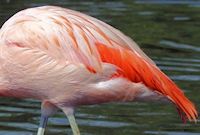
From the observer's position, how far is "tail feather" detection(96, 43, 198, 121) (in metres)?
6.04

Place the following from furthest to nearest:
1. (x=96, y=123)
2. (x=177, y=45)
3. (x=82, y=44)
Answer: (x=177, y=45) → (x=96, y=123) → (x=82, y=44)

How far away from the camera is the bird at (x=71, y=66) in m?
5.93

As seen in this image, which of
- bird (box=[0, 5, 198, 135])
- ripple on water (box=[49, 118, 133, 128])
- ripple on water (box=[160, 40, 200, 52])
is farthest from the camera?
ripple on water (box=[160, 40, 200, 52])

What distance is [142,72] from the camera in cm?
609

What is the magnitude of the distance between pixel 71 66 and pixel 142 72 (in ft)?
1.59

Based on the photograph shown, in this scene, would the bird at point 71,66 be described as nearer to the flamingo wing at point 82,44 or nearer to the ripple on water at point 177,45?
the flamingo wing at point 82,44

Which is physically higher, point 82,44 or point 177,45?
point 82,44

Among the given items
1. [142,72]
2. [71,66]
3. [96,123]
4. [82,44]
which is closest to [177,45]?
[96,123]

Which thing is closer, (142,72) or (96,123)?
(142,72)

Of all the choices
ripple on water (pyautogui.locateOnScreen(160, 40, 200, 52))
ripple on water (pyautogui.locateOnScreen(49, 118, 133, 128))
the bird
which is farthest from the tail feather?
ripple on water (pyautogui.locateOnScreen(160, 40, 200, 52))

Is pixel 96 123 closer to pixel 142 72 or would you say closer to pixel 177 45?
pixel 142 72

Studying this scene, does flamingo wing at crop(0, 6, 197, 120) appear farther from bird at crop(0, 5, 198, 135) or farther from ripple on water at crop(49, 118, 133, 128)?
ripple on water at crop(49, 118, 133, 128)

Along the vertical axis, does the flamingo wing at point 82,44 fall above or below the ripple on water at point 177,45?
above

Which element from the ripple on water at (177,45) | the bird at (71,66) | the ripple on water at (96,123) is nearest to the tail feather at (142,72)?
the bird at (71,66)
